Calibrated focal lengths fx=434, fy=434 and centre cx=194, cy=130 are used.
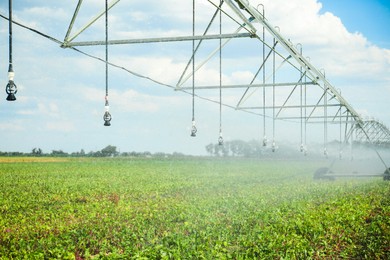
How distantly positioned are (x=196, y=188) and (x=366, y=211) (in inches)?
474

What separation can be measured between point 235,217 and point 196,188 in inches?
477

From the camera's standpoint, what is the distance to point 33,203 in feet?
57.0

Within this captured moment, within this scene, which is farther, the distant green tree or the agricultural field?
the distant green tree

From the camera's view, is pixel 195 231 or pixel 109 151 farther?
pixel 109 151

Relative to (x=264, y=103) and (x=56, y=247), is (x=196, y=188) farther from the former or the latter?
(x=56, y=247)

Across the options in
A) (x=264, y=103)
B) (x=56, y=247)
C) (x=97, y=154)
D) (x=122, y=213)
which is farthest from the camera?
(x=97, y=154)

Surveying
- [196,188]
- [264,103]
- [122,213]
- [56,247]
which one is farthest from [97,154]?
[56,247]

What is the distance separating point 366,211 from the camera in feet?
48.0

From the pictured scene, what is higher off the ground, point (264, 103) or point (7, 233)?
point (264, 103)

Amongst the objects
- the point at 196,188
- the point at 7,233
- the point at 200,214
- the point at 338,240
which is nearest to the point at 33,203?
the point at 7,233

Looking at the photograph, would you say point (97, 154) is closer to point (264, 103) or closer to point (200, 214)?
point (264, 103)

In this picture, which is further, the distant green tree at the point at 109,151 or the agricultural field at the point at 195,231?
the distant green tree at the point at 109,151

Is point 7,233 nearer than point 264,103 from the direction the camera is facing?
Yes

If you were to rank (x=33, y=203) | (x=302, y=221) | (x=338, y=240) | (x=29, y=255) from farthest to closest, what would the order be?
(x=33, y=203)
(x=302, y=221)
(x=338, y=240)
(x=29, y=255)
